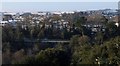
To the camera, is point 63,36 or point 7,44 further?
point 63,36

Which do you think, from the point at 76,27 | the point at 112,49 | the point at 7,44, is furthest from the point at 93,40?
the point at 112,49

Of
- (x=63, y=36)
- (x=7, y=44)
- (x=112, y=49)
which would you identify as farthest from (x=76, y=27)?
(x=112, y=49)

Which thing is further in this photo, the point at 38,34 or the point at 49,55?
the point at 38,34

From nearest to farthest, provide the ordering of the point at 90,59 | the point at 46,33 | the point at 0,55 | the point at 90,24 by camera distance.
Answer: the point at 90,59, the point at 0,55, the point at 46,33, the point at 90,24

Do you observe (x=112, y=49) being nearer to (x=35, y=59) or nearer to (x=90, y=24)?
(x=35, y=59)

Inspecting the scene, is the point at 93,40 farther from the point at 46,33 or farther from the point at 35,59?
the point at 35,59

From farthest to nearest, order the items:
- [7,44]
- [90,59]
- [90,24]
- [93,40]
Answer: [90,24]
[93,40]
[7,44]
[90,59]

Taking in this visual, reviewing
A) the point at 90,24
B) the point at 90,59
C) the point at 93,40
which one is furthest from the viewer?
the point at 90,24

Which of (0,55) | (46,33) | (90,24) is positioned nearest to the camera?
(0,55)
